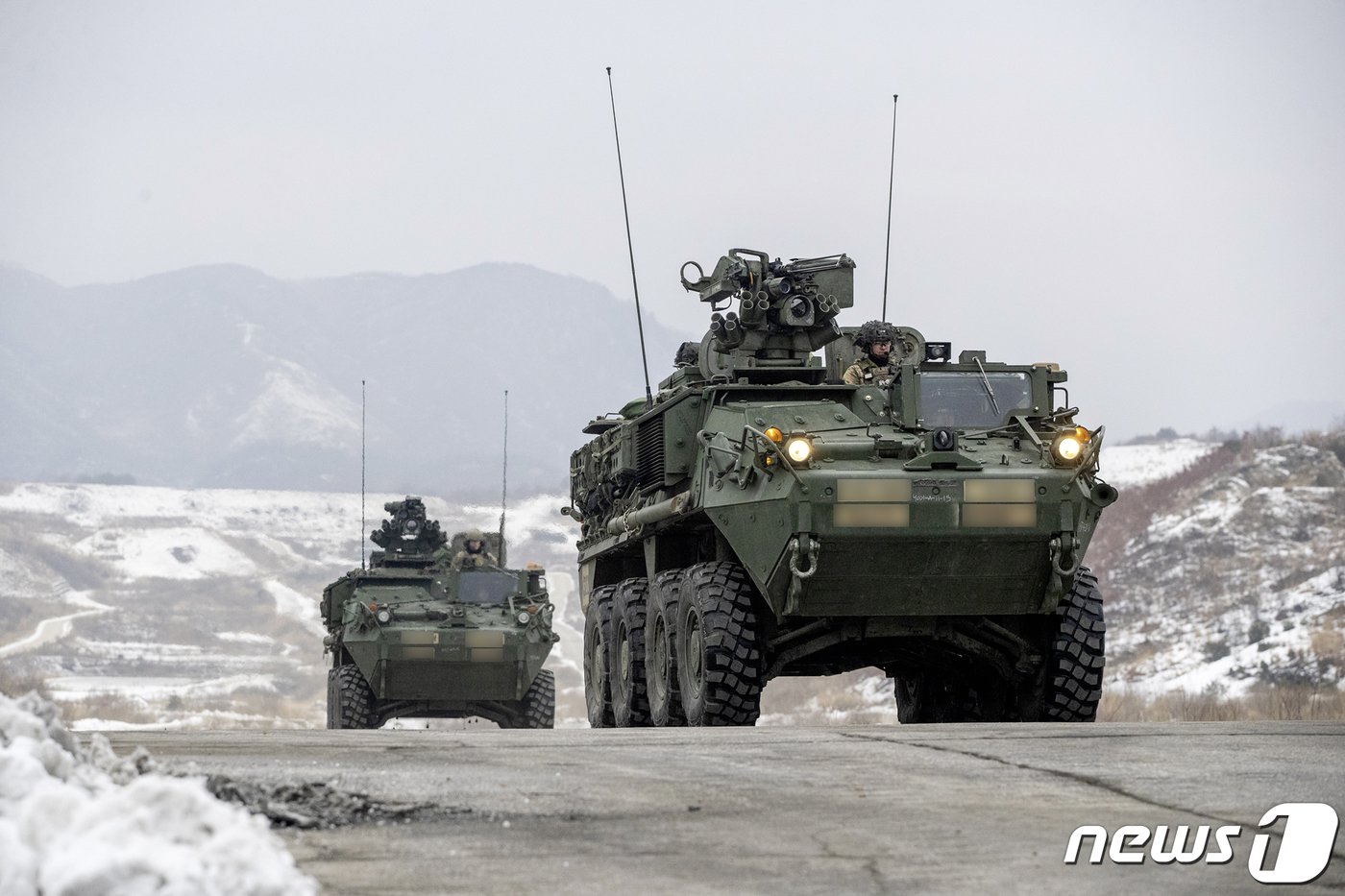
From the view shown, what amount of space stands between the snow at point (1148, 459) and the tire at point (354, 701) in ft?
122

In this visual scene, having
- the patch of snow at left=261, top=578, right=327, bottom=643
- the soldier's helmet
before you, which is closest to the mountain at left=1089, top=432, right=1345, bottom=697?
the soldier's helmet

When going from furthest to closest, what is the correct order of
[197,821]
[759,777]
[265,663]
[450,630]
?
[265,663] → [450,630] → [759,777] → [197,821]

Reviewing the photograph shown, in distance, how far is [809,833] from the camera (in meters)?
6.53

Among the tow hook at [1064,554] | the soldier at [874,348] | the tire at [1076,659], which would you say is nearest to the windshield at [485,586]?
the soldier at [874,348]

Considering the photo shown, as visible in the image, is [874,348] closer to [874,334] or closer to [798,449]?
[874,334]

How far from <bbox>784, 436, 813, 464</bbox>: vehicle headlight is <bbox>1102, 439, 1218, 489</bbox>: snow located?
46899 mm

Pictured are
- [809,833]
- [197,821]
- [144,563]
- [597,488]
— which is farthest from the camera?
[144,563]

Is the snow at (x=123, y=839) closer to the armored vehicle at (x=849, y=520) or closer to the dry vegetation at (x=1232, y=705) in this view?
the armored vehicle at (x=849, y=520)

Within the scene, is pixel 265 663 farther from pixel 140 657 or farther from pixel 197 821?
pixel 197 821

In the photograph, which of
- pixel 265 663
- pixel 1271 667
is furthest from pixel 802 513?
pixel 265 663

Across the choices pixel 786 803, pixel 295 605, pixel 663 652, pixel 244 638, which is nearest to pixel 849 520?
pixel 663 652

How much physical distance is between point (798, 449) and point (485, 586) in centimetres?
1298

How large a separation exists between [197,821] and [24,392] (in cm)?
18525

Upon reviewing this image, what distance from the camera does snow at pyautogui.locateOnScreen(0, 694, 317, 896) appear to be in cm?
474
